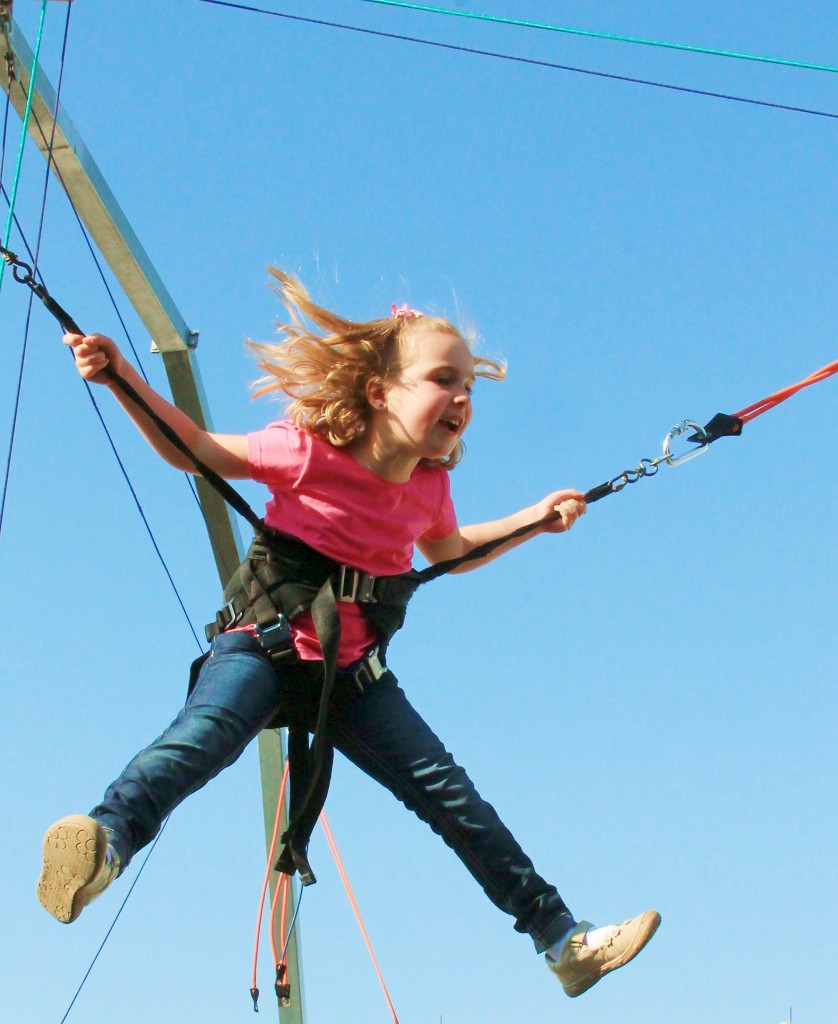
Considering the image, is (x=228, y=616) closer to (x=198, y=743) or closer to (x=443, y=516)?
(x=198, y=743)

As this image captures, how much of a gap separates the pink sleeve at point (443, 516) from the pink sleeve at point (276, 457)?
1.32 ft

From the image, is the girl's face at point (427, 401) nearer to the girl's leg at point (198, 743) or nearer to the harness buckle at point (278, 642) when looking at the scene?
the harness buckle at point (278, 642)

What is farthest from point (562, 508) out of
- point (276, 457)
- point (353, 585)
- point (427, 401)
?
point (276, 457)

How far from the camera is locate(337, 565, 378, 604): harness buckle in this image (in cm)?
368

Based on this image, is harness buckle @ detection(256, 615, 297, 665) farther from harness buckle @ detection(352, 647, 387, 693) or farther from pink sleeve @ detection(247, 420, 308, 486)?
pink sleeve @ detection(247, 420, 308, 486)

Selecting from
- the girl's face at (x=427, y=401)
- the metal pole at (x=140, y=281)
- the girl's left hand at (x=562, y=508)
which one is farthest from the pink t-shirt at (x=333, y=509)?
the metal pole at (x=140, y=281)

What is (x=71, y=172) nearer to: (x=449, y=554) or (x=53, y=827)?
(x=449, y=554)

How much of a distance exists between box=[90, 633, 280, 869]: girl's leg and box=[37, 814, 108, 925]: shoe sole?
12cm

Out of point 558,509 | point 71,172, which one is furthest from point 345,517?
point 71,172

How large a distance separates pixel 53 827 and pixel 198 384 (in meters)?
2.57

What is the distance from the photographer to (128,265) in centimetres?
493

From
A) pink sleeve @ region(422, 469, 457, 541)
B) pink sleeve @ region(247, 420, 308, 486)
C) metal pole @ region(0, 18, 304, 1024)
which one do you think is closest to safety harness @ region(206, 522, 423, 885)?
pink sleeve @ region(247, 420, 308, 486)

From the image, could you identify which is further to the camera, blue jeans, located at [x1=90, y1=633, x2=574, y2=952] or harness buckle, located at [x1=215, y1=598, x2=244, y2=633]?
harness buckle, located at [x1=215, y1=598, x2=244, y2=633]

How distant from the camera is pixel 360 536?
373 cm
